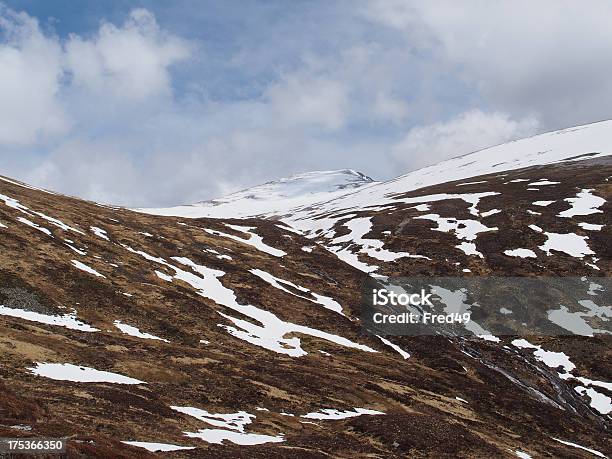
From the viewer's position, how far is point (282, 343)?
54.6 m

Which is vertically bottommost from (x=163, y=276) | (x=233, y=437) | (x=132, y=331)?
(x=233, y=437)

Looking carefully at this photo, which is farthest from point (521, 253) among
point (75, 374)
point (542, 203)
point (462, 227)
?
point (75, 374)

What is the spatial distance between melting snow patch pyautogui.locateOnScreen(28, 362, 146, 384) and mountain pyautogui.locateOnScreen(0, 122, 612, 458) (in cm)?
16

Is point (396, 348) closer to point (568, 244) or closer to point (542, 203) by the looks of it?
point (568, 244)

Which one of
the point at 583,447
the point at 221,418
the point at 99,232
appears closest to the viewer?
the point at 221,418

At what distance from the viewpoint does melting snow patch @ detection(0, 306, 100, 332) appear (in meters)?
42.0

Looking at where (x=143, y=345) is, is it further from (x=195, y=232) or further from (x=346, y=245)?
(x=346, y=245)

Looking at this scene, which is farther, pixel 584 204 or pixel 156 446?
pixel 584 204

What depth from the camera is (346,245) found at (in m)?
101

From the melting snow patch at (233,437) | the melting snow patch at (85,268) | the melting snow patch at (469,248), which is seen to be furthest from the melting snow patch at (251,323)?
the melting snow patch at (469,248)

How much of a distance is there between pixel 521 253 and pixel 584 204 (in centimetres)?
2762

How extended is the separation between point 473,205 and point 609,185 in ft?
97.5

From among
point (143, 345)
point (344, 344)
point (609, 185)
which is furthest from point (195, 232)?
point (609, 185)

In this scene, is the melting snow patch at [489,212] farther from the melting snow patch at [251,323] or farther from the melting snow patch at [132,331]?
the melting snow patch at [132,331]
